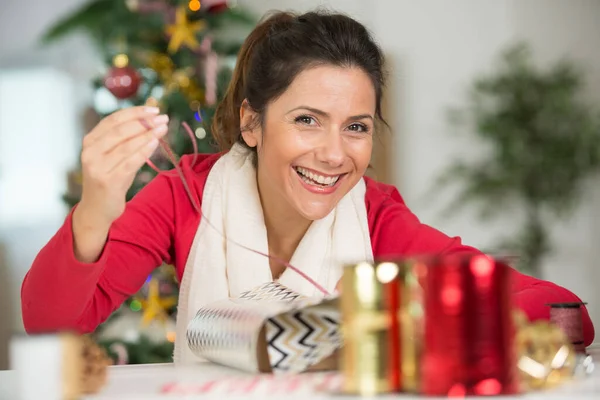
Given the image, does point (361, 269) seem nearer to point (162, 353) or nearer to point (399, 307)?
point (399, 307)

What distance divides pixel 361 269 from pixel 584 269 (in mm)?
3891

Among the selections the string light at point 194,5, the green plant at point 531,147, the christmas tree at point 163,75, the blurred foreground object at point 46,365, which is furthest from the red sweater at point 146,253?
the green plant at point 531,147

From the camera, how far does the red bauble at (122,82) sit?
10.5ft

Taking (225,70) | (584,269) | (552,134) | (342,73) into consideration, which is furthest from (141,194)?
(584,269)

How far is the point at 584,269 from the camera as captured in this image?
4.36 meters

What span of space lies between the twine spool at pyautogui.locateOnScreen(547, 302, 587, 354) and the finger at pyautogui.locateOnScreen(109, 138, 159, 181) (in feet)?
1.91

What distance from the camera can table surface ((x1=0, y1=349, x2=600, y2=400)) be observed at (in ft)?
2.65

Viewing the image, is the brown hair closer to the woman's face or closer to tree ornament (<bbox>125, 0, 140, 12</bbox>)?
the woman's face

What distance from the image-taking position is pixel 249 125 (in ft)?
5.75

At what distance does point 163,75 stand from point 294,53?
1.96 meters

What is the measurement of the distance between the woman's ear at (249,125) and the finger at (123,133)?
69cm

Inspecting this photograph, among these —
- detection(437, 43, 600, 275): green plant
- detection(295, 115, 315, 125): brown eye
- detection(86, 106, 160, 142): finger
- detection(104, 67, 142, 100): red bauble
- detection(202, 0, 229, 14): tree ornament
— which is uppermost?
detection(202, 0, 229, 14): tree ornament

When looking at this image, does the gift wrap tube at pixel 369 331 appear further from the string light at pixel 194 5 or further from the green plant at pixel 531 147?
the green plant at pixel 531 147

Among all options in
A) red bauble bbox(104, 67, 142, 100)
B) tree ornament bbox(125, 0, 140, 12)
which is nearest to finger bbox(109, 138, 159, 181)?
red bauble bbox(104, 67, 142, 100)
